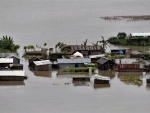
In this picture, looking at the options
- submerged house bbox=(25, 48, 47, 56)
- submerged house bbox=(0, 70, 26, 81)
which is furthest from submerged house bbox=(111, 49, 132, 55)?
submerged house bbox=(0, 70, 26, 81)

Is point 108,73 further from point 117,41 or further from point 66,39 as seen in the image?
point 66,39

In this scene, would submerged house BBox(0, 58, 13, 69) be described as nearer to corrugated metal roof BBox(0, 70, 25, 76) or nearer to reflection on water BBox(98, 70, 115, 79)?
corrugated metal roof BBox(0, 70, 25, 76)

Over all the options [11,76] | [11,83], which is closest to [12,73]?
[11,76]

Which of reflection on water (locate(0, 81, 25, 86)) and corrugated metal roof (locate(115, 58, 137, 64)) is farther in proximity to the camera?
corrugated metal roof (locate(115, 58, 137, 64))

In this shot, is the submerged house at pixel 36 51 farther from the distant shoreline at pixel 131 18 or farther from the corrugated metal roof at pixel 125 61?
the distant shoreline at pixel 131 18

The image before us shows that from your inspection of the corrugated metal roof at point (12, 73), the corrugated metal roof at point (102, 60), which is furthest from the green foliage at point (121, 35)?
the corrugated metal roof at point (12, 73)

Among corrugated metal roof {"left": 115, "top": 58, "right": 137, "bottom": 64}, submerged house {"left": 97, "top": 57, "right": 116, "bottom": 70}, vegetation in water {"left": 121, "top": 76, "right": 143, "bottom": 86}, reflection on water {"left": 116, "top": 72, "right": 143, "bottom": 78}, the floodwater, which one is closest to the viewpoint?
the floodwater

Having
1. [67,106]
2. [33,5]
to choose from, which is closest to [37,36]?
[67,106]

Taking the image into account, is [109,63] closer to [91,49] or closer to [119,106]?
[91,49]
